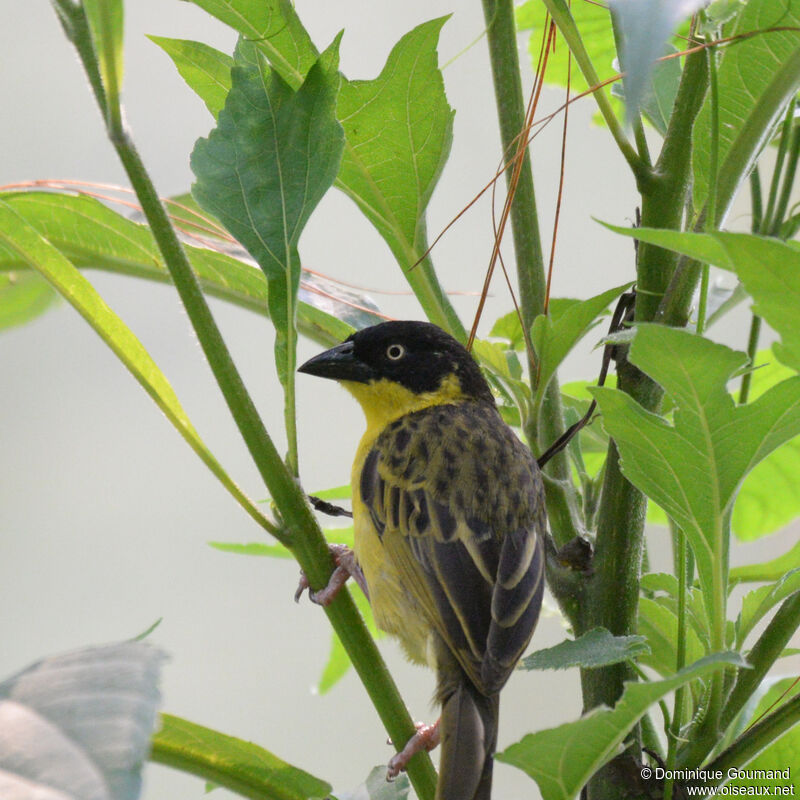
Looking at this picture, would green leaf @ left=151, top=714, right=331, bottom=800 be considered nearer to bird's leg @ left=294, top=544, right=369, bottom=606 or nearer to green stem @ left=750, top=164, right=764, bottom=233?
bird's leg @ left=294, top=544, right=369, bottom=606

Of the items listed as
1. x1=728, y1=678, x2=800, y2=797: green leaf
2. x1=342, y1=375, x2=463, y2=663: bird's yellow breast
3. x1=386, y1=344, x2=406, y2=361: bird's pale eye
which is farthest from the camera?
x1=386, y1=344, x2=406, y2=361: bird's pale eye

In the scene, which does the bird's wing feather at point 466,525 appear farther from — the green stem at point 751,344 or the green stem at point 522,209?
the green stem at point 751,344

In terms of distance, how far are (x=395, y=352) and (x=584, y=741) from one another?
2.65ft

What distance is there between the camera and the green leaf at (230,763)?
755 mm

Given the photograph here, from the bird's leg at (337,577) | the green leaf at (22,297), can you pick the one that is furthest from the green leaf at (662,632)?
the green leaf at (22,297)

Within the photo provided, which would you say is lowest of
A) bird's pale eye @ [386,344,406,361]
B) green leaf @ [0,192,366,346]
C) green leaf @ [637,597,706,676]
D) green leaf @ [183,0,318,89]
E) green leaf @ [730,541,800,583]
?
green leaf @ [637,597,706,676]

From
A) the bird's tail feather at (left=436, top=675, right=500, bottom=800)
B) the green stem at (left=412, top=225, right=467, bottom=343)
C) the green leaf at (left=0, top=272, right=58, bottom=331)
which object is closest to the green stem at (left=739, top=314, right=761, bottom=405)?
the green stem at (left=412, top=225, right=467, bottom=343)

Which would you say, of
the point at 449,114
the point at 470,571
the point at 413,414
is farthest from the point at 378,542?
the point at 449,114

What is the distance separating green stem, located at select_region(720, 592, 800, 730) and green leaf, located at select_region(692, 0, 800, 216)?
0.33 m

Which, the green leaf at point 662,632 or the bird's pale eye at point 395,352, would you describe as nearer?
the green leaf at point 662,632

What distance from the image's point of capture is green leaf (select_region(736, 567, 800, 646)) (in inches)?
29.9

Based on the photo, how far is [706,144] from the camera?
808 mm

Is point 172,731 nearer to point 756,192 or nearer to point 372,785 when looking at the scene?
point 372,785

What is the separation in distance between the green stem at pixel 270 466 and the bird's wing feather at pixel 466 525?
243 mm
